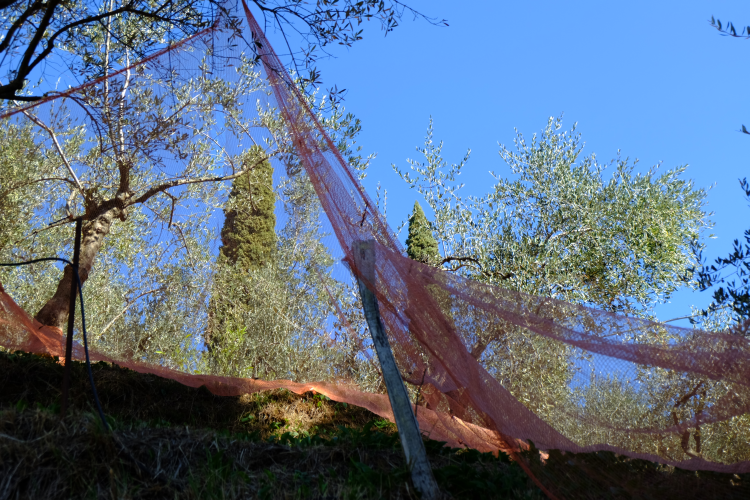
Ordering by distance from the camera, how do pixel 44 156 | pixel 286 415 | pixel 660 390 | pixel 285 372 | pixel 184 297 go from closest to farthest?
pixel 660 390 < pixel 286 415 < pixel 285 372 < pixel 44 156 < pixel 184 297

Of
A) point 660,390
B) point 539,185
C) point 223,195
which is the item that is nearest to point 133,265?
point 223,195

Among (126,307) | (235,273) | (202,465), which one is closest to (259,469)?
(202,465)

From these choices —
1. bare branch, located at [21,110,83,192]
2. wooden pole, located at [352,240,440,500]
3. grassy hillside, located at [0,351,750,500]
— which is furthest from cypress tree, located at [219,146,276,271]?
grassy hillside, located at [0,351,750,500]

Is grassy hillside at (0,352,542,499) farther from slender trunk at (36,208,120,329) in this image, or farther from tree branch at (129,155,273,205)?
tree branch at (129,155,273,205)

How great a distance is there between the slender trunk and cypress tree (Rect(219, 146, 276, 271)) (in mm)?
2098

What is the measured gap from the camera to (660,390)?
374 cm

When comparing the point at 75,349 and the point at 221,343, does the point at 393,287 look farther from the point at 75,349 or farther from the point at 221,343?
the point at 221,343

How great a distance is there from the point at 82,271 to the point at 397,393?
628 cm

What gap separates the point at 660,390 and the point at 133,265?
9.67m

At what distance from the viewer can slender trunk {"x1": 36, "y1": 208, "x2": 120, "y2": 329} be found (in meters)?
7.93

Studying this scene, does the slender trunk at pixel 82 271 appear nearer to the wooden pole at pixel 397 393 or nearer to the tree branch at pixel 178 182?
the tree branch at pixel 178 182

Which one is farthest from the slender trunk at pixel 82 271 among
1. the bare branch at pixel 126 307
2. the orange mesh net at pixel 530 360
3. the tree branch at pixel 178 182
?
the orange mesh net at pixel 530 360

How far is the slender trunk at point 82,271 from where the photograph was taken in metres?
7.93

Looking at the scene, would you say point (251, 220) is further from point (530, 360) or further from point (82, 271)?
point (530, 360)
